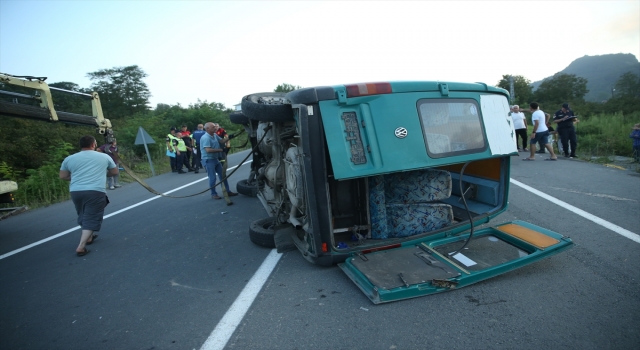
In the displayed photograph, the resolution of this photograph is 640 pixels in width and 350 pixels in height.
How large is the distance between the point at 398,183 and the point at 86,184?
14.8 ft

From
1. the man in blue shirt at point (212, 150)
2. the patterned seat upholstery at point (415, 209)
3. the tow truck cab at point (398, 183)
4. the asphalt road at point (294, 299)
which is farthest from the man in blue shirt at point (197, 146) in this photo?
the patterned seat upholstery at point (415, 209)

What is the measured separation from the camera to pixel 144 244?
5613 millimetres

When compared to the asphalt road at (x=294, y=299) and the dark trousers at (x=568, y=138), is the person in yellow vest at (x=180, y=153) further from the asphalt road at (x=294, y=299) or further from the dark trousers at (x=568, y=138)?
the dark trousers at (x=568, y=138)

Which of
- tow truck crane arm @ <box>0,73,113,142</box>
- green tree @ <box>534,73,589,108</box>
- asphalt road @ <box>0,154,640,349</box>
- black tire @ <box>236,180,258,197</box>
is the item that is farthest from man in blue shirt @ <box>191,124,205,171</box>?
green tree @ <box>534,73,589,108</box>

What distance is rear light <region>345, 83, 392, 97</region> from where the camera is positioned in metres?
3.46

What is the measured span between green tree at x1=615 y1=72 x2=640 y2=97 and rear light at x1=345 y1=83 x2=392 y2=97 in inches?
1671

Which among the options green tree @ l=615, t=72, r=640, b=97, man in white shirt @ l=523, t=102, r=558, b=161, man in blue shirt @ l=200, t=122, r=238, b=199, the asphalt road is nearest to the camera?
the asphalt road

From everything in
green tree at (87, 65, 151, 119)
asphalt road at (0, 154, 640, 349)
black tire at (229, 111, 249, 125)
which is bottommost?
asphalt road at (0, 154, 640, 349)

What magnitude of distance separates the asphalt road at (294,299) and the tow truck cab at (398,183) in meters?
0.22

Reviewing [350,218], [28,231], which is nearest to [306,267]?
[350,218]

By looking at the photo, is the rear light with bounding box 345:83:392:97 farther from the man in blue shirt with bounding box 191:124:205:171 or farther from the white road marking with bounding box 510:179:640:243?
the man in blue shirt with bounding box 191:124:205:171

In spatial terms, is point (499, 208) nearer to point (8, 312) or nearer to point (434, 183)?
point (434, 183)

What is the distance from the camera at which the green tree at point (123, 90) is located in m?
35.6

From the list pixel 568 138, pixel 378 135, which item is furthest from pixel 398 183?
pixel 568 138
